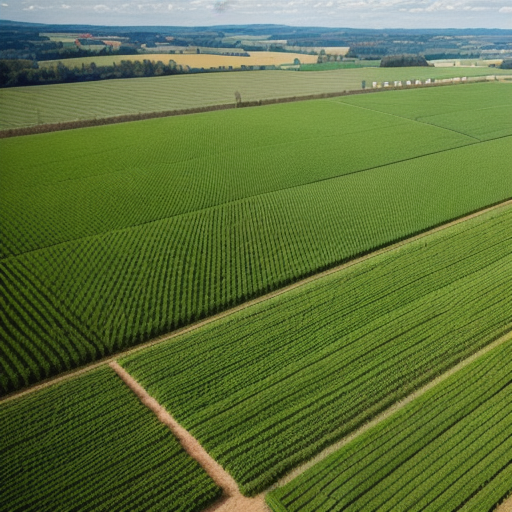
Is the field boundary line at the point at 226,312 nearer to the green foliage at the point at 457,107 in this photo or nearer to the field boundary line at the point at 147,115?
the green foliage at the point at 457,107

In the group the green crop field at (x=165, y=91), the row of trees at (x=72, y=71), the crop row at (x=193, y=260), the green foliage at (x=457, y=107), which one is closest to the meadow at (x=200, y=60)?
the row of trees at (x=72, y=71)

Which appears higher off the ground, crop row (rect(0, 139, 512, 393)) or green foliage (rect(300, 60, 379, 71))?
green foliage (rect(300, 60, 379, 71))

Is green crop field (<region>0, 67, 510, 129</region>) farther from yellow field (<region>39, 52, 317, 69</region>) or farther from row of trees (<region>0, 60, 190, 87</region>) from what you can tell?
yellow field (<region>39, 52, 317, 69</region>)

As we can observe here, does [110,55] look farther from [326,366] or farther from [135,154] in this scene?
[326,366]

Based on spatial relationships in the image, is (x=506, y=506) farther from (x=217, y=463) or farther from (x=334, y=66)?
(x=334, y=66)

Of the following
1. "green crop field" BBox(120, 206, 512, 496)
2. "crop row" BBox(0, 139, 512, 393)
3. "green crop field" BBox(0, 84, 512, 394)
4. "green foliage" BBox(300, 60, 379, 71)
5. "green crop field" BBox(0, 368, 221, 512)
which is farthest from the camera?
"green foliage" BBox(300, 60, 379, 71)

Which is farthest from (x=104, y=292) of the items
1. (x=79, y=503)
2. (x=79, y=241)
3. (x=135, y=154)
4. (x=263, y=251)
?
(x=135, y=154)

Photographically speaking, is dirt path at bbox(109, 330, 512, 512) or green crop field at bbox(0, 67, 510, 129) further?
green crop field at bbox(0, 67, 510, 129)

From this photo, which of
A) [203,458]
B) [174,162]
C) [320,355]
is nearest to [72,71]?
[174,162]

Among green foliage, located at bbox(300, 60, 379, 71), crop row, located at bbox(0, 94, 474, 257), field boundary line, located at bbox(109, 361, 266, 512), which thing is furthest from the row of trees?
field boundary line, located at bbox(109, 361, 266, 512)
